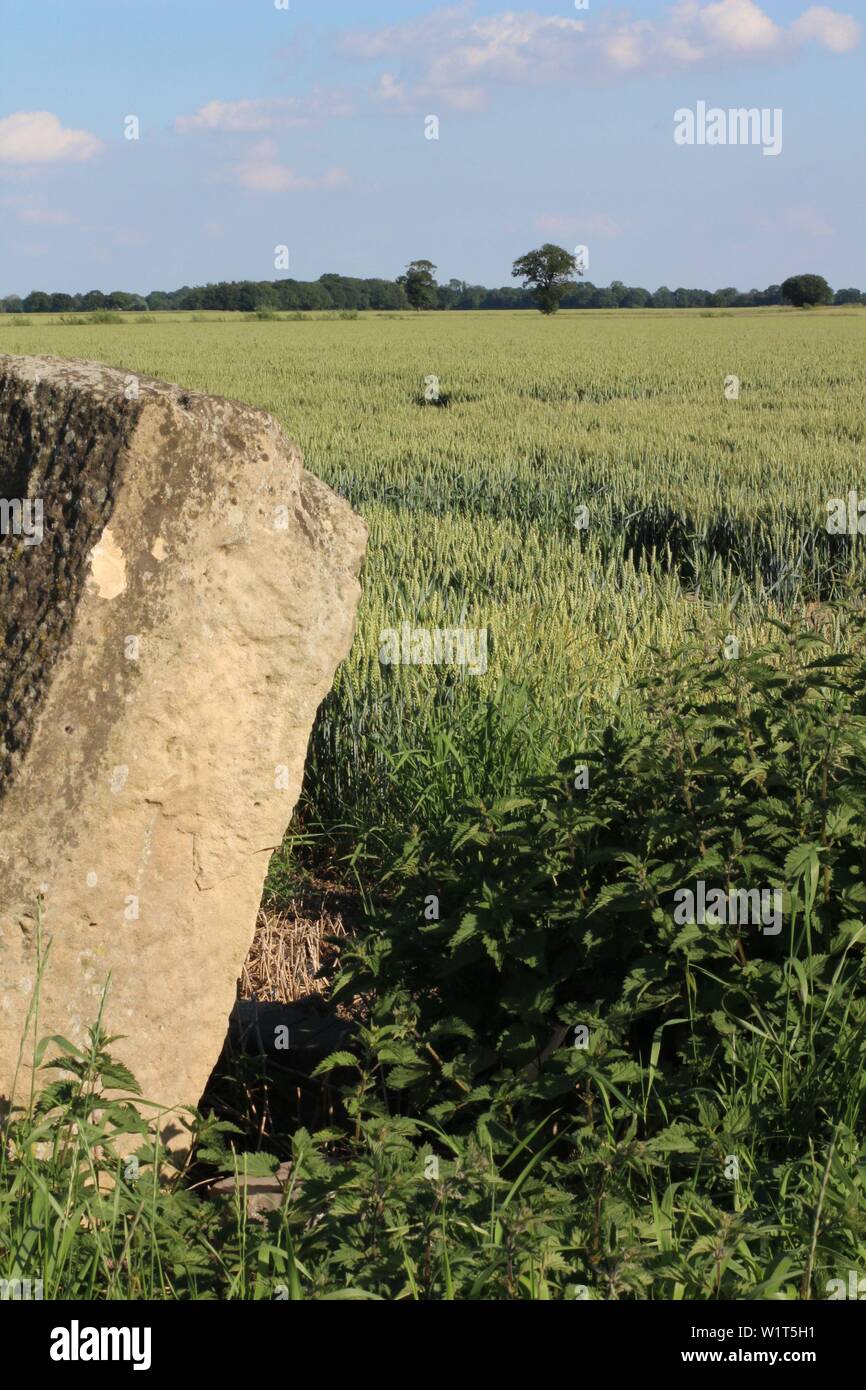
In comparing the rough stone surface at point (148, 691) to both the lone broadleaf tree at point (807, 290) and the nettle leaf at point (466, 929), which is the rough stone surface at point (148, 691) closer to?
the nettle leaf at point (466, 929)

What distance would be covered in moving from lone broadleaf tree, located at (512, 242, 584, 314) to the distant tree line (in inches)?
70.5

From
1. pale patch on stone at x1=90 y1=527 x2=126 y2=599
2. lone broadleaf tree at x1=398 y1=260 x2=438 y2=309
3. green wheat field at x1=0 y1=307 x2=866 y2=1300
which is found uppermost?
lone broadleaf tree at x1=398 y1=260 x2=438 y2=309

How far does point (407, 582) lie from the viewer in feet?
19.9

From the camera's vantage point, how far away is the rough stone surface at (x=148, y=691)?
2.47 metres

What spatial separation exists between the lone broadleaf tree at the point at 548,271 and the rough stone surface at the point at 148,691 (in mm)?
82221

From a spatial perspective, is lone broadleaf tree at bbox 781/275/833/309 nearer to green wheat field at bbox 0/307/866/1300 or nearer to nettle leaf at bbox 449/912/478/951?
green wheat field at bbox 0/307/866/1300

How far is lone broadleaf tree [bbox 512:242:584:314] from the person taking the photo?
80.2m

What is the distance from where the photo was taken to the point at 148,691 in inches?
100

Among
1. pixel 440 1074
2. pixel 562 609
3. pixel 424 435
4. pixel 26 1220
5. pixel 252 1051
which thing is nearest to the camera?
pixel 26 1220

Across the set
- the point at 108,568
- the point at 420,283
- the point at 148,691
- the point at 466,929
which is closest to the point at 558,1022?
the point at 466,929

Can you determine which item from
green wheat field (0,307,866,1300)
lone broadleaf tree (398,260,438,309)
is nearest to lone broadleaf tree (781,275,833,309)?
lone broadleaf tree (398,260,438,309)

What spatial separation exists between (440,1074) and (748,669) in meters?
1.14

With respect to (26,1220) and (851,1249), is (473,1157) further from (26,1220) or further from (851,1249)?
(26,1220)
